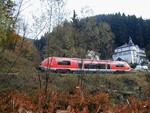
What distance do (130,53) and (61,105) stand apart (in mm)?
69024

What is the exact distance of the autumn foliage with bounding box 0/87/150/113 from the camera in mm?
12047

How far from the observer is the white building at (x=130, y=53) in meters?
78.4

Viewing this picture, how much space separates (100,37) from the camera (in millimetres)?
22500

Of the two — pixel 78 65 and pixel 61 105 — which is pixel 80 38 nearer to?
pixel 78 65

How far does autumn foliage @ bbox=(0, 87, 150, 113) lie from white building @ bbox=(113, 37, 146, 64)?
2505 inches

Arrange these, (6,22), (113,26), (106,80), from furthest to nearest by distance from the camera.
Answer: (113,26) → (106,80) → (6,22)

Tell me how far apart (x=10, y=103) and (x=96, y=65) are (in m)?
19.9

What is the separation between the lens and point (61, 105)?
46.4 feet

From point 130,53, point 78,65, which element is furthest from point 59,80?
point 130,53

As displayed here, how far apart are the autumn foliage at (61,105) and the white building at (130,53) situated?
209 feet

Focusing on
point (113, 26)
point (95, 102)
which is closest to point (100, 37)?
point (95, 102)

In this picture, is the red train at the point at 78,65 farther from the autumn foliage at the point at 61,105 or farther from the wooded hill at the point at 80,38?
the autumn foliage at the point at 61,105

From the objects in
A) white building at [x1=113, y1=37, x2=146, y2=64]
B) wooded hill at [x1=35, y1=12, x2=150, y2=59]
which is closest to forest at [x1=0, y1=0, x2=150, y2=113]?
wooded hill at [x1=35, y1=12, x2=150, y2=59]

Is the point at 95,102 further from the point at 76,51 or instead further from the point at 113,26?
the point at 113,26
